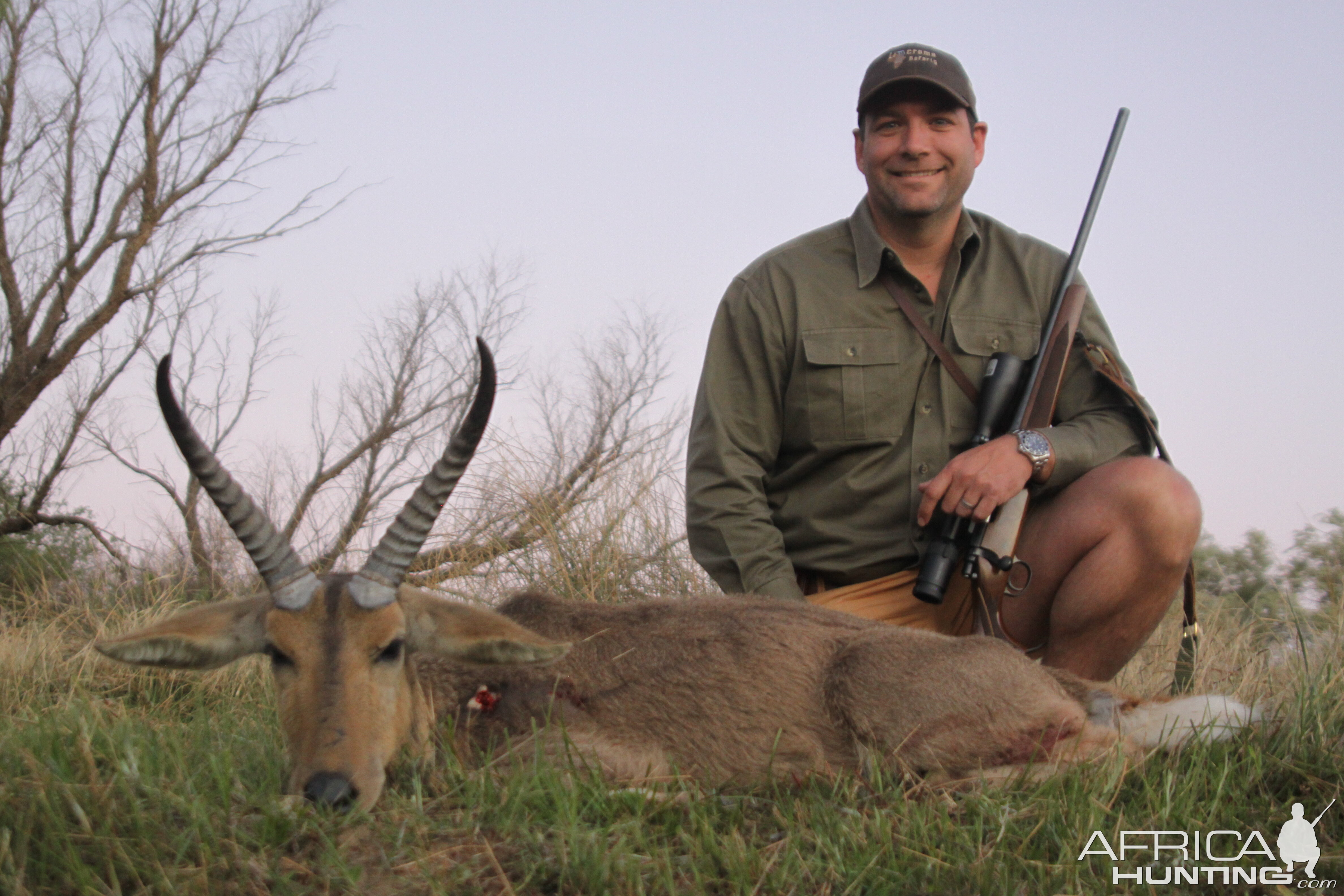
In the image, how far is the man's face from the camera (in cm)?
573

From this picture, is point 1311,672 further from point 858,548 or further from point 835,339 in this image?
point 835,339

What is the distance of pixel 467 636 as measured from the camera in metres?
4.07

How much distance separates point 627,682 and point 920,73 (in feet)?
11.3

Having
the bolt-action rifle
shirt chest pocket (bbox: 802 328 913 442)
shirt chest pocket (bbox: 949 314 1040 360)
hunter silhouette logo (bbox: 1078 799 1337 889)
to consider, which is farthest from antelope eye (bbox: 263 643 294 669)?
shirt chest pocket (bbox: 949 314 1040 360)

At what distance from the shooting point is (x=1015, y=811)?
344 centimetres

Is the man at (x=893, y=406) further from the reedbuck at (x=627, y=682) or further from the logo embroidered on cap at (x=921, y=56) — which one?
the reedbuck at (x=627, y=682)

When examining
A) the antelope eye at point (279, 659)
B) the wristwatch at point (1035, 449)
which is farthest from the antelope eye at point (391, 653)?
the wristwatch at point (1035, 449)

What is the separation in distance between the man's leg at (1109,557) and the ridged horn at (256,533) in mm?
3415

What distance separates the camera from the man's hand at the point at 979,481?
5.10 m

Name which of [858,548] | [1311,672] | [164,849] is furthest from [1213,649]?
[164,849]

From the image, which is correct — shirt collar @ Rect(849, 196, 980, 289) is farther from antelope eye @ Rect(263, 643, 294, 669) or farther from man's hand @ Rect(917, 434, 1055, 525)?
antelope eye @ Rect(263, 643, 294, 669)

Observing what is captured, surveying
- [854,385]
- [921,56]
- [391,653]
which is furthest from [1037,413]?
[391,653]

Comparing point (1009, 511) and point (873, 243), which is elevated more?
point (873, 243)

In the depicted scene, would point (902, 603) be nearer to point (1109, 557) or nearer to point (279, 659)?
point (1109, 557)
